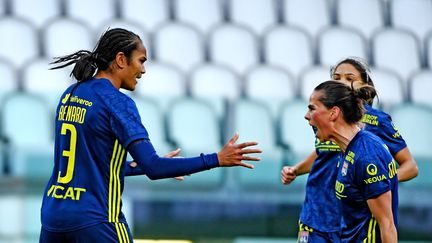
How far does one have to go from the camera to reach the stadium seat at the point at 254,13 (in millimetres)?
9180

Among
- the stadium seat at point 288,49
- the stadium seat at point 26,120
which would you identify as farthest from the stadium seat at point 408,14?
the stadium seat at point 26,120

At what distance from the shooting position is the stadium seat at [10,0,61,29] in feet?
28.3

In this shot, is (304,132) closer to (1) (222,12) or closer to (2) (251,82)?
(2) (251,82)

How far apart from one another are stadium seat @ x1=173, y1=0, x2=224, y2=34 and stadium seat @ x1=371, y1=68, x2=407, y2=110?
4.93ft

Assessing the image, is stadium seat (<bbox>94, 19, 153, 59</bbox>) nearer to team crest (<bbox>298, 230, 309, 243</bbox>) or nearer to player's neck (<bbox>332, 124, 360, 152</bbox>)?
team crest (<bbox>298, 230, 309, 243</bbox>)

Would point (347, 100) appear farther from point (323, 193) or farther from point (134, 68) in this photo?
point (134, 68)

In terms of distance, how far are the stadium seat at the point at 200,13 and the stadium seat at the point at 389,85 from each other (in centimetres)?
150

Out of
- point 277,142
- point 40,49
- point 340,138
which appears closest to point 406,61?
point 277,142

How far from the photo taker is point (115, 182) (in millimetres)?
3740

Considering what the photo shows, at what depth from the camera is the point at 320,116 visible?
13.3 feet

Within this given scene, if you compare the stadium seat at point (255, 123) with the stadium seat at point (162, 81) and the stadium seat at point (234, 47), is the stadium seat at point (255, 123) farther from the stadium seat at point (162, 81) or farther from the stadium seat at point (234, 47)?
the stadium seat at point (234, 47)

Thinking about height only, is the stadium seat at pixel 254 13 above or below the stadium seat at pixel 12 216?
above

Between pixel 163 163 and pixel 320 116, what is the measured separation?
75 cm

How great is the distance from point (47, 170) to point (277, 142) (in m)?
1.88
